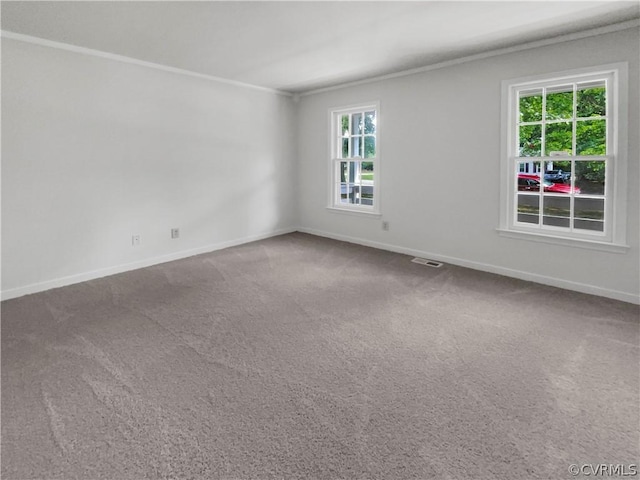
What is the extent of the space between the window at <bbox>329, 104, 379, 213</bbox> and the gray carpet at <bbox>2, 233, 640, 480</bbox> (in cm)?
220

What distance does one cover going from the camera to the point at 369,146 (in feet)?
18.2

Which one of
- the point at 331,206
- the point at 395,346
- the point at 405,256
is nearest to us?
the point at 395,346

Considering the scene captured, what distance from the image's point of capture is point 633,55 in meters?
3.18

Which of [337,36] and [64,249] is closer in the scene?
[337,36]

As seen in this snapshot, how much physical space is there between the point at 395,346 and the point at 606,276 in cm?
233

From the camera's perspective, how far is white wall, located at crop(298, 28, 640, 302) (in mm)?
3367

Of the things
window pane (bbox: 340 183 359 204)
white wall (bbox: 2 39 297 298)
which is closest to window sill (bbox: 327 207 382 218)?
window pane (bbox: 340 183 359 204)

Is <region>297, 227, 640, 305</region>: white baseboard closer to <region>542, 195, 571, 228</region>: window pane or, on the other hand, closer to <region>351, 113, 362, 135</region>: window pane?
<region>351, 113, 362, 135</region>: window pane

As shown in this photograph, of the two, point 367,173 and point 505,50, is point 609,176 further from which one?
point 367,173

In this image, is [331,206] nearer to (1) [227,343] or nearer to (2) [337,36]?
(2) [337,36]

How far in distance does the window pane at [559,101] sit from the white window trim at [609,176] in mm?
183

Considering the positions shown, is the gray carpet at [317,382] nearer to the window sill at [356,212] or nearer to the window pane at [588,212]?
the window sill at [356,212]

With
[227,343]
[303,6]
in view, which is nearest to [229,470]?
[227,343]

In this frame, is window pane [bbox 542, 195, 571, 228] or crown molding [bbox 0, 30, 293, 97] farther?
window pane [bbox 542, 195, 571, 228]
